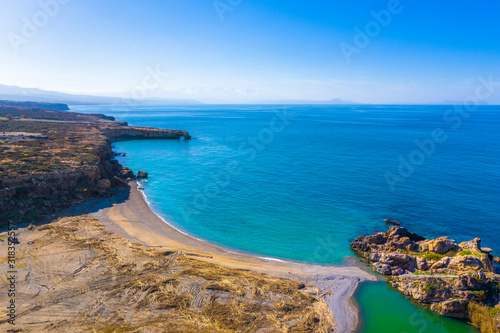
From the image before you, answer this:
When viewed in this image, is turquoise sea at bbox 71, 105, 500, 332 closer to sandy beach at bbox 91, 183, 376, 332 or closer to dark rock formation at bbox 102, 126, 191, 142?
sandy beach at bbox 91, 183, 376, 332

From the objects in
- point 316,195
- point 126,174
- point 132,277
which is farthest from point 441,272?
point 126,174

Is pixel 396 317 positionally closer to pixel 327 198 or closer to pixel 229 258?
pixel 229 258

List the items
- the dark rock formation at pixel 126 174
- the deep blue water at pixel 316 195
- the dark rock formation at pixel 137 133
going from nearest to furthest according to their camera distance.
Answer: the deep blue water at pixel 316 195 → the dark rock formation at pixel 126 174 → the dark rock formation at pixel 137 133

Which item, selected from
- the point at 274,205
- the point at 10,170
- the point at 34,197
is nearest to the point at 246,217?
the point at 274,205

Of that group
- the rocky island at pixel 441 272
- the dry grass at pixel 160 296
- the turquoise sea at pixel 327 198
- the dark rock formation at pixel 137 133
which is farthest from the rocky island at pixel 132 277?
the dark rock formation at pixel 137 133

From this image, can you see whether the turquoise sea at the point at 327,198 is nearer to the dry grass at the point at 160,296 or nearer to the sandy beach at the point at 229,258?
the sandy beach at the point at 229,258

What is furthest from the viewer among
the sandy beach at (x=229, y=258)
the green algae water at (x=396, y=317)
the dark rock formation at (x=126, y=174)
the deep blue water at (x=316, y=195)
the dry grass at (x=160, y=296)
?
the dark rock formation at (x=126, y=174)

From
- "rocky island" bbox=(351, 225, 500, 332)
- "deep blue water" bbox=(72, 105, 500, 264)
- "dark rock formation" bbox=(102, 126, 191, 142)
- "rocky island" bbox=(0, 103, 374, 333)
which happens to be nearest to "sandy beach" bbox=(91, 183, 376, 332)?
"rocky island" bbox=(0, 103, 374, 333)
